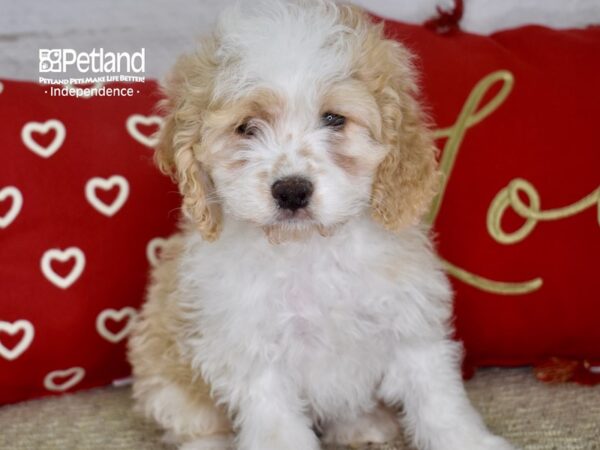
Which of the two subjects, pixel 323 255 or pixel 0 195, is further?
pixel 0 195

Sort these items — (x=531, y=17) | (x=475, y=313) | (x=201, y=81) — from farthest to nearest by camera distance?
(x=531, y=17)
(x=475, y=313)
(x=201, y=81)

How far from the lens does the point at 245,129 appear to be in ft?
7.59

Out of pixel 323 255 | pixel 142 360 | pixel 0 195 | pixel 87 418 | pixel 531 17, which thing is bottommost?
pixel 87 418

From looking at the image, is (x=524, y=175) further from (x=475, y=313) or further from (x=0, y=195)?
(x=0, y=195)

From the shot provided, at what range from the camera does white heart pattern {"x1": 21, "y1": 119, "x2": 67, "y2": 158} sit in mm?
2920

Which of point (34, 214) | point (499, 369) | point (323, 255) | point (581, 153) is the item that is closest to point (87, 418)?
point (34, 214)

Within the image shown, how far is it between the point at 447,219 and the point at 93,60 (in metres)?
1.64

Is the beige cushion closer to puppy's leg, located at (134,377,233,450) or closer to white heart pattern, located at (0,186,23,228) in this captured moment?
puppy's leg, located at (134,377,233,450)

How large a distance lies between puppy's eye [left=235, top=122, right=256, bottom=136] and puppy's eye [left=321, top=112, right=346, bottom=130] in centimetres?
19

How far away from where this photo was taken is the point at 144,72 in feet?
11.7

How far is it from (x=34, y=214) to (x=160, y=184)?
1.43 ft

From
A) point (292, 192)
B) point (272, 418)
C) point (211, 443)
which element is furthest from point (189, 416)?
point (292, 192)

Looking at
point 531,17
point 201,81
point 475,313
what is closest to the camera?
point 201,81

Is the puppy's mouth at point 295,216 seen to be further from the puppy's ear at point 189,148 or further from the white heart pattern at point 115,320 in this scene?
the white heart pattern at point 115,320
